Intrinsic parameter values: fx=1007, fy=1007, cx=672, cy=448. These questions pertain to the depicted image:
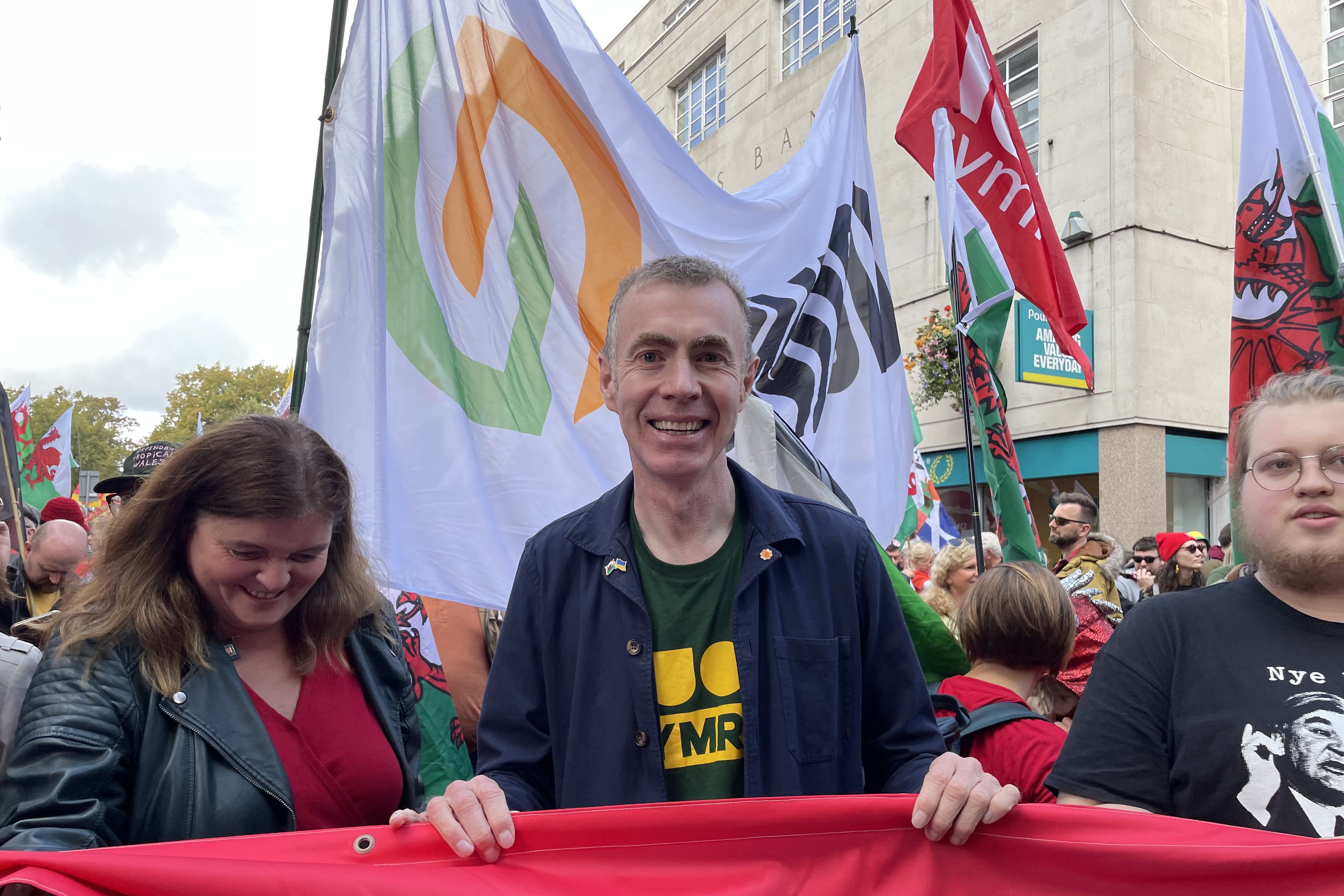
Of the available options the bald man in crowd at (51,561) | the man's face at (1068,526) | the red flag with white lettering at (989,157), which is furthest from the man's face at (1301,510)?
the bald man in crowd at (51,561)

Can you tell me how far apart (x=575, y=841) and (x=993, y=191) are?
4.56 m

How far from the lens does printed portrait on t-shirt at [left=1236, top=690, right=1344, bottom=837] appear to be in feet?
6.11

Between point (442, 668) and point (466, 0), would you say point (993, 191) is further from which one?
point (442, 668)

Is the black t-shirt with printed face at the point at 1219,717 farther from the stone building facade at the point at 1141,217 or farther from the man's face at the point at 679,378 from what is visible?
the stone building facade at the point at 1141,217

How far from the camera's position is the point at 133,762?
191 cm

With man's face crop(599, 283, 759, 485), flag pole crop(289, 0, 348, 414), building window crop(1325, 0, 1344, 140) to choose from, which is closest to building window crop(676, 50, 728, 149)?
building window crop(1325, 0, 1344, 140)

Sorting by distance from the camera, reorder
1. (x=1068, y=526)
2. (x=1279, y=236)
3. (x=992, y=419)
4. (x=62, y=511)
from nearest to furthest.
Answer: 1. (x=1279, y=236)
2. (x=992, y=419)
3. (x=1068, y=526)
4. (x=62, y=511)

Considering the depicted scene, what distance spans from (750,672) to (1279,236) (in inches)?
162

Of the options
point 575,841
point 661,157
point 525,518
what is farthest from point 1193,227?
point 575,841

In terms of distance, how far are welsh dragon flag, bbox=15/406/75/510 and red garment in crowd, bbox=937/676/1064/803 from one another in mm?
13364

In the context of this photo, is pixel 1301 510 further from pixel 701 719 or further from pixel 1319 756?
pixel 701 719

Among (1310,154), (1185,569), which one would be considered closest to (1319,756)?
(1310,154)

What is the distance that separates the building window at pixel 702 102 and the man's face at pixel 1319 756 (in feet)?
74.6

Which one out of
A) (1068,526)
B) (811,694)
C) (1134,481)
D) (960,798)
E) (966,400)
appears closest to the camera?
(960,798)
